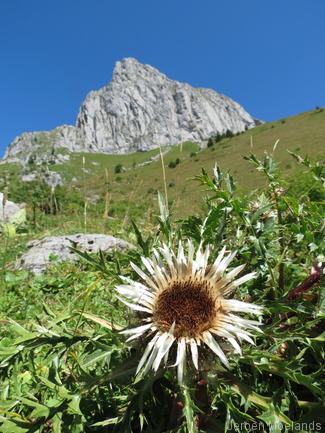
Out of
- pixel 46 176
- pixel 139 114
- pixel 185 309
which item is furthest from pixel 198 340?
pixel 139 114

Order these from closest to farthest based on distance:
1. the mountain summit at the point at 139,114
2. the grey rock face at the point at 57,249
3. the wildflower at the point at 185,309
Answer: the wildflower at the point at 185,309 → the grey rock face at the point at 57,249 → the mountain summit at the point at 139,114

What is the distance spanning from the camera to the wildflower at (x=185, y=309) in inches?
43.2

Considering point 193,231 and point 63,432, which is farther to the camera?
point 193,231

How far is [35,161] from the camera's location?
6992 mm

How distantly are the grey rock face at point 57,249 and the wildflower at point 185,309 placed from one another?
3.09 metres

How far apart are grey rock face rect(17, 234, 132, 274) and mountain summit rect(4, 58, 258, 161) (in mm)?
146881

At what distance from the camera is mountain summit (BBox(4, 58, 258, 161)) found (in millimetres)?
162375

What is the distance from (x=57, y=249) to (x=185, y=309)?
3906 mm

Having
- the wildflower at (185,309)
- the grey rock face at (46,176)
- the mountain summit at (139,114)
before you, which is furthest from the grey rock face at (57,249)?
the mountain summit at (139,114)

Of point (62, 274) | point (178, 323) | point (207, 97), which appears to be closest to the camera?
point (178, 323)

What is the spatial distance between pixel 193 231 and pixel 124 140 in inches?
6555

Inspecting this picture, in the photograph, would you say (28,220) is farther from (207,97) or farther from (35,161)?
(207,97)

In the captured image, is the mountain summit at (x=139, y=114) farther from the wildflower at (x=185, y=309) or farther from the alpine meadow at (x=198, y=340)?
the wildflower at (x=185, y=309)

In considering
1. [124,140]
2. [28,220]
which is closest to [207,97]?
[124,140]
